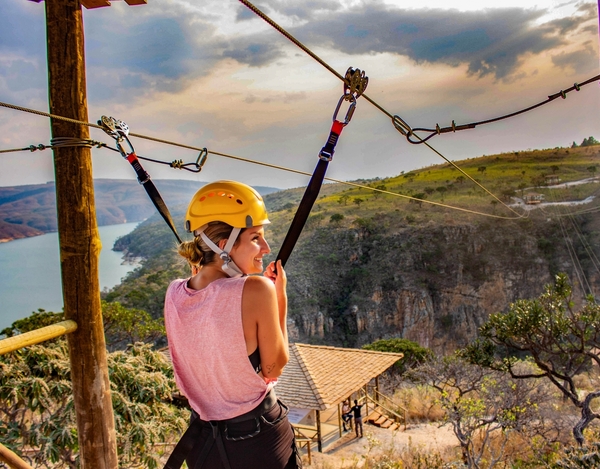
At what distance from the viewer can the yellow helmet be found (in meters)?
1.52

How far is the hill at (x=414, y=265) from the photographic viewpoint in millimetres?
31234

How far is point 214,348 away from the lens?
1.43 metres

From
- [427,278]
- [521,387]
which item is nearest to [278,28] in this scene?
[521,387]

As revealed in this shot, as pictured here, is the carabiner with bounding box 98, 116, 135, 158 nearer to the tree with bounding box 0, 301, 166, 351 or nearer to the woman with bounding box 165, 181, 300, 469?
the woman with bounding box 165, 181, 300, 469

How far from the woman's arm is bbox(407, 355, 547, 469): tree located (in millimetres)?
6383

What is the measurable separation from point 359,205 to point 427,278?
12.0 meters

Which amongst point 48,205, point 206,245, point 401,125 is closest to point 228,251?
point 206,245

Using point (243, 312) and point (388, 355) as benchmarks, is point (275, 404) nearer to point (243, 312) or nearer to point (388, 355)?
point (243, 312)

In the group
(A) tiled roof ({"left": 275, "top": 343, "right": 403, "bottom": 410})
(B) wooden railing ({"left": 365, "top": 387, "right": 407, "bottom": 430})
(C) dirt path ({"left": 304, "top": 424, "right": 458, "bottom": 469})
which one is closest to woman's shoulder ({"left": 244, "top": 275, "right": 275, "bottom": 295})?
(C) dirt path ({"left": 304, "top": 424, "right": 458, "bottom": 469})

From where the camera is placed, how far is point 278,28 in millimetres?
2084

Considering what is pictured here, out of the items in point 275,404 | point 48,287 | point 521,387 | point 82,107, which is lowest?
point 521,387

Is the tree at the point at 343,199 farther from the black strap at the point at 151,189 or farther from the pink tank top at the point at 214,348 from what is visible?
the pink tank top at the point at 214,348

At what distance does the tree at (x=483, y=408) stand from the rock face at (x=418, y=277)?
1316 centimetres

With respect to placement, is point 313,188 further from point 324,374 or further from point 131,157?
point 324,374
